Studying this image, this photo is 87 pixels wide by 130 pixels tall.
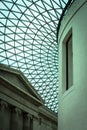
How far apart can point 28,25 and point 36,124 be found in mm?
17230

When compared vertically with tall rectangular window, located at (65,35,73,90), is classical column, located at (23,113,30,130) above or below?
below

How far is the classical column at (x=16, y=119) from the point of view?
37656 millimetres

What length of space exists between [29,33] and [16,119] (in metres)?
12.9

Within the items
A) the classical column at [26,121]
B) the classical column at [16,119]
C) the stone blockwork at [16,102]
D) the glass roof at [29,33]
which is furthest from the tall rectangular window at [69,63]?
the classical column at [26,121]

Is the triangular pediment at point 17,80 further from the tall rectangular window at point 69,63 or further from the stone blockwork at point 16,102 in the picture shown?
the tall rectangular window at point 69,63

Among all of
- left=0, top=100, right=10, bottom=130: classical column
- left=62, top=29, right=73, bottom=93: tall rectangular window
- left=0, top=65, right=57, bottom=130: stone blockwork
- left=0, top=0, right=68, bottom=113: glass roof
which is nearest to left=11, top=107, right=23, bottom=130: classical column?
left=0, top=65, right=57, bottom=130: stone blockwork

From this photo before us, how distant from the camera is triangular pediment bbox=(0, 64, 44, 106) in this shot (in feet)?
116

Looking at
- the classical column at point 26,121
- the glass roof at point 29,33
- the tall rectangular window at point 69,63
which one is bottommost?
the classical column at point 26,121

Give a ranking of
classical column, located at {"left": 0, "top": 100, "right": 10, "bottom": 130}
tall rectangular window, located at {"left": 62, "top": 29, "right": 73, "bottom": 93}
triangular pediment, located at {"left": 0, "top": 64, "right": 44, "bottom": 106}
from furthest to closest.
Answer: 1. triangular pediment, located at {"left": 0, "top": 64, "right": 44, "bottom": 106}
2. classical column, located at {"left": 0, "top": 100, "right": 10, "bottom": 130}
3. tall rectangular window, located at {"left": 62, "top": 29, "right": 73, "bottom": 93}

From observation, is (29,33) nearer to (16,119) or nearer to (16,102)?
(16,102)

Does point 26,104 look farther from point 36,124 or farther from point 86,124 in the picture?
point 86,124

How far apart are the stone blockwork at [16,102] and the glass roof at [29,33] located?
5.44m

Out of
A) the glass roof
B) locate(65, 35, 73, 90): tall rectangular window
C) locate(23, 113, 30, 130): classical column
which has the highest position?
the glass roof

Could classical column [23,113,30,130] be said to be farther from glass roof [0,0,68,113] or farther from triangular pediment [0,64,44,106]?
glass roof [0,0,68,113]
